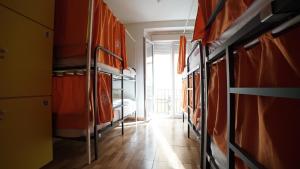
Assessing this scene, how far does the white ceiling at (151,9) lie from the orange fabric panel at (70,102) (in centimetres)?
219

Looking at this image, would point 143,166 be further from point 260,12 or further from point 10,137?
point 260,12

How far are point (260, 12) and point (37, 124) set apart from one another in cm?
152

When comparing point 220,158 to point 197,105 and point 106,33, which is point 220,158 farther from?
point 106,33

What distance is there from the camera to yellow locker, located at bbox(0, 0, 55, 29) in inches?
43.9

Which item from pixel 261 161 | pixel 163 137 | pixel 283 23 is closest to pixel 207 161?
pixel 261 161

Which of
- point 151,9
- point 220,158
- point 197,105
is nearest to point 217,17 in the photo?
point 220,158

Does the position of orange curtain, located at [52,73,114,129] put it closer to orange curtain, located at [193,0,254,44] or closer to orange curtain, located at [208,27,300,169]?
orange curtain, located at [193,0,254,44]

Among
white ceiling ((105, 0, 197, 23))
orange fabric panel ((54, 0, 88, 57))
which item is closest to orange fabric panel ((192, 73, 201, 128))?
orange fabric panel ((54, 0, 88, 57))

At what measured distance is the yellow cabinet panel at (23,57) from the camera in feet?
3.51

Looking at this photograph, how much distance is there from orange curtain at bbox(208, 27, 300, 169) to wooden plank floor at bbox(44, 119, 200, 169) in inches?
37.2

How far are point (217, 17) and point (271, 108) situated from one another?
68 cm

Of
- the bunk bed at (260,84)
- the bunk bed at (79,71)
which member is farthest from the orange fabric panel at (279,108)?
the bunk bed at (79,71)

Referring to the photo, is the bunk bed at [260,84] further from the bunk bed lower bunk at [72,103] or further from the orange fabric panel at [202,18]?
the bunk bed lower bunk at [72,103]

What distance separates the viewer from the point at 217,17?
101cm
